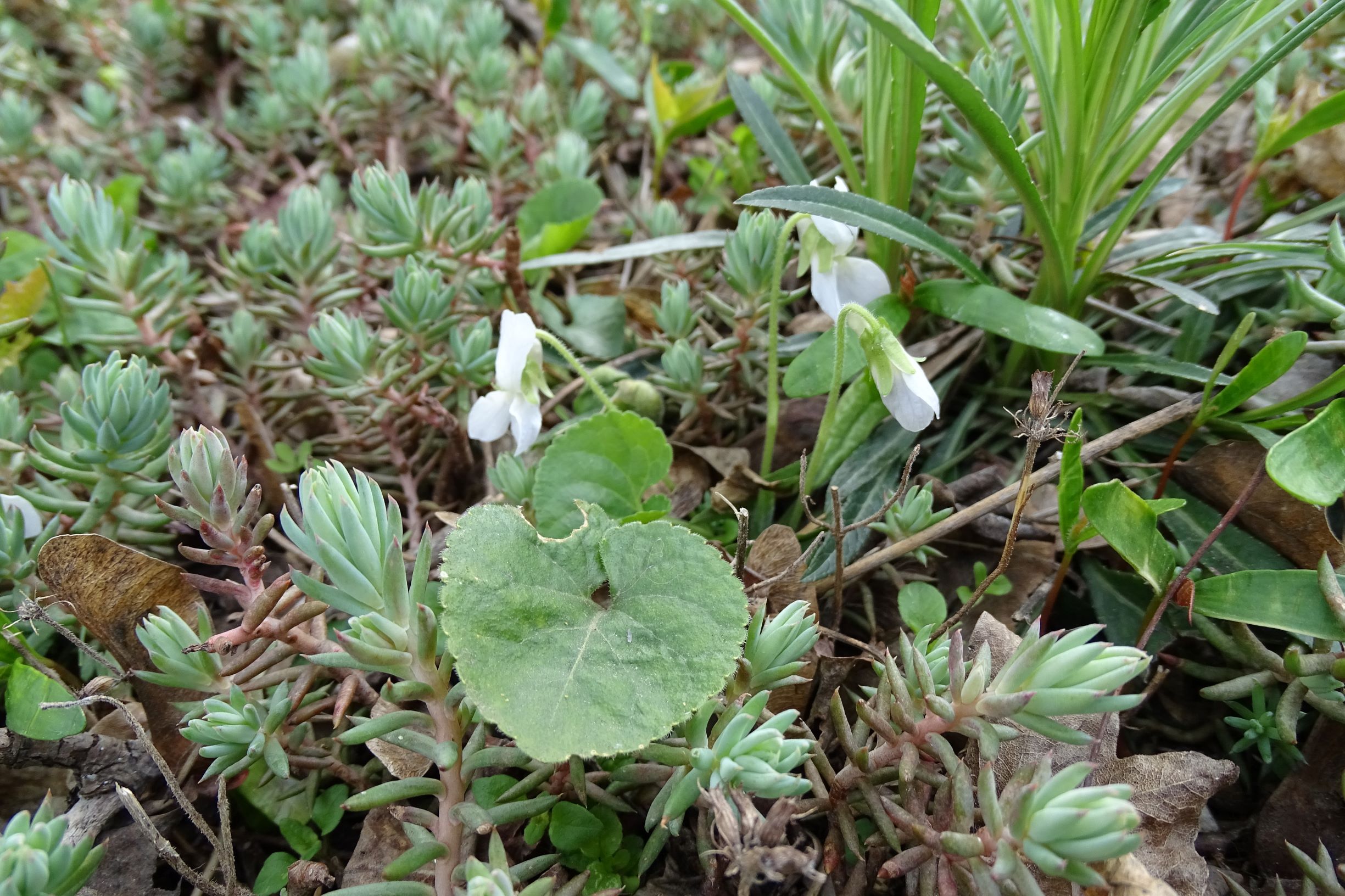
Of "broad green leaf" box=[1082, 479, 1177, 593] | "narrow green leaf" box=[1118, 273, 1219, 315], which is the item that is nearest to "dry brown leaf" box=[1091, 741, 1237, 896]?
"broad green leaf" box=[1082, 479, 1177, 593]

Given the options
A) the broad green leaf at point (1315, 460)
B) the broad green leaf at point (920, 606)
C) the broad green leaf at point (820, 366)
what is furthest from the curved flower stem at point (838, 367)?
the broad green leaf at point (1315, 460)

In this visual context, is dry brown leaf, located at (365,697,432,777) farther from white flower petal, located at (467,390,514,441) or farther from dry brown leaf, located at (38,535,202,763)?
white flower petal, located at (467,390,514,441)

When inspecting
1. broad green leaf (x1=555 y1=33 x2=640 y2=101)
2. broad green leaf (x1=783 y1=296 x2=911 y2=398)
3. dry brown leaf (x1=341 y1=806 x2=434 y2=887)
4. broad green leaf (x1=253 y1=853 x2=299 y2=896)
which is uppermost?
broad green leaf (x1=555 y1=33 x2=640 y2=101)

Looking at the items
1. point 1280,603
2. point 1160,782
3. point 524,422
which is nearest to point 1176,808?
point 1160,782

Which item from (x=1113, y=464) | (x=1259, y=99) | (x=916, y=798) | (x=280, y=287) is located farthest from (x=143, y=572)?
(x=1259, y=99)

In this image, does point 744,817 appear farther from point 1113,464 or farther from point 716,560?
point 1113,464
